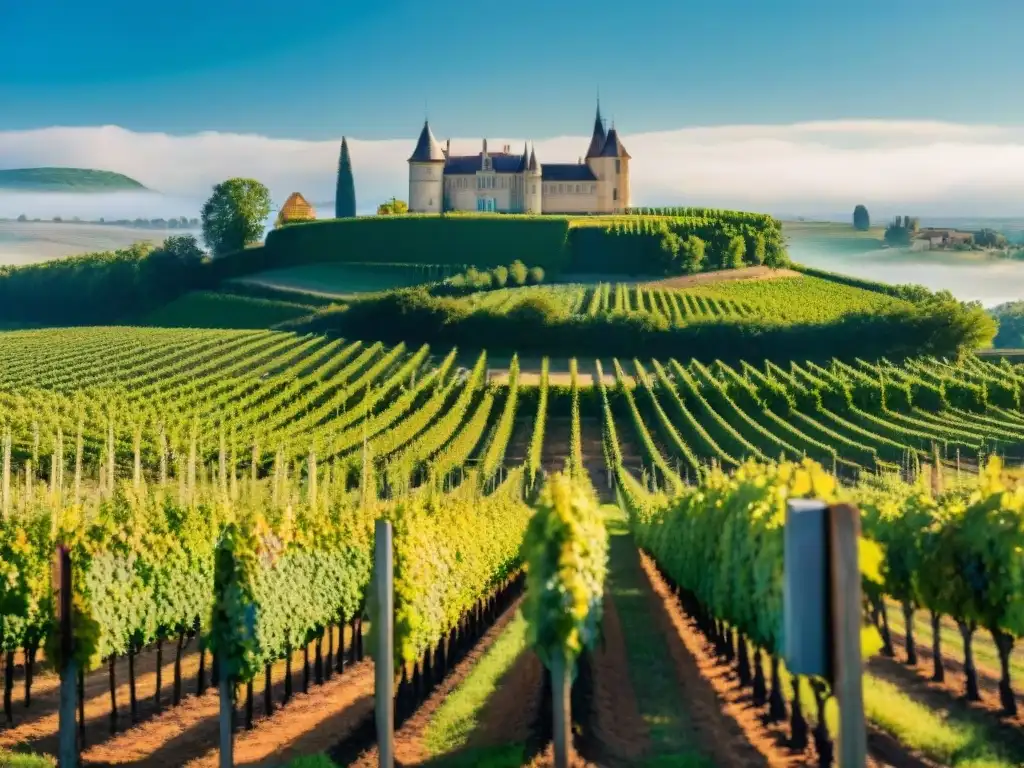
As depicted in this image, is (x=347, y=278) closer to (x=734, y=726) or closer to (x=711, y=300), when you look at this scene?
(x=711, y=300)

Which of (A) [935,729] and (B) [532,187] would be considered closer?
(A) [935,729]

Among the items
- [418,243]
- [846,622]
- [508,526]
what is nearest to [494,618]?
[508,526]

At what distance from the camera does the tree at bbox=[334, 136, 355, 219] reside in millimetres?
139625

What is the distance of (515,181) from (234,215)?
29.4m

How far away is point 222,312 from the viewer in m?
102

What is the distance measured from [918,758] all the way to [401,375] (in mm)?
53044

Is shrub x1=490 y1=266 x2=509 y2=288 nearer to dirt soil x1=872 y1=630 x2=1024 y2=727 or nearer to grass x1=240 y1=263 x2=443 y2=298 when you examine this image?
grass x1=240 y1=263 x2=443 y2=298

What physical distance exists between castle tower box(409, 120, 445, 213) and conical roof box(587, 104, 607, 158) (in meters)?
16.2

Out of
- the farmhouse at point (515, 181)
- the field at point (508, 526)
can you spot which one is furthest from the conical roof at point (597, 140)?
the field at point (508, 526)

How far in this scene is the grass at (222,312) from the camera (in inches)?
3844

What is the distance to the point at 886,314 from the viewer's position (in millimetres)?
78438

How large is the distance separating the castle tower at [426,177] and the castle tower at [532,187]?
8822 mm

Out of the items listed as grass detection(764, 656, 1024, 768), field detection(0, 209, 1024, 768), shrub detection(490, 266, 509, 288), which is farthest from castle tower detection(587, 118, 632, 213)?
grass detection(764, 656, 1024, 768)

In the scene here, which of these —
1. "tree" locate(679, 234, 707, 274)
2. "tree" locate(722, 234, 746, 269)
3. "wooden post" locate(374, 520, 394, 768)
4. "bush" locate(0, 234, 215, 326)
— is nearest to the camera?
"wooden post" locate(374, 520, 394, 768)
